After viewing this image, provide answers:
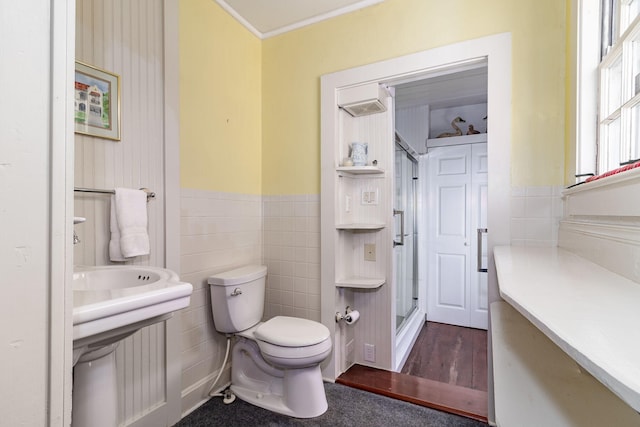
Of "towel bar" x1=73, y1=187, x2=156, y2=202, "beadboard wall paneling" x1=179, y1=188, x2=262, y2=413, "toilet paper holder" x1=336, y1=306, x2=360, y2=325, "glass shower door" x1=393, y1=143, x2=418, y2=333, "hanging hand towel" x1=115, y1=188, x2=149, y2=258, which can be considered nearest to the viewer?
"towel bar" x1=73, y1=187, x2=156, y2=202

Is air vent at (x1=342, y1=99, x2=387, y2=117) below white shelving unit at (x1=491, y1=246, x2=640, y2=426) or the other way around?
the other way around

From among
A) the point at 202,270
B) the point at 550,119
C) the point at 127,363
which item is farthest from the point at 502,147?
the point at 127,363

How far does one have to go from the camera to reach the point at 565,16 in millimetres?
1555

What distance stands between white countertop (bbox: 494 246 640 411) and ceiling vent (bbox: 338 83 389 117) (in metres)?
1.39

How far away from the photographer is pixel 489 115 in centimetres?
168

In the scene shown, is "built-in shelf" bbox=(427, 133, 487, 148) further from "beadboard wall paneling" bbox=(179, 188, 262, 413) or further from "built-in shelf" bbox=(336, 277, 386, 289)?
"beadboard wall paneling" bbox=(179, 188, 262, 413)

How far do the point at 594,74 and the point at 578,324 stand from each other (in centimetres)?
143

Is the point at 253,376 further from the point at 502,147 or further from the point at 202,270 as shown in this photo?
the point at 502,147

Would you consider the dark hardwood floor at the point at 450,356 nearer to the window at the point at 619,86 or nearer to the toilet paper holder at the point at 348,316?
the toilet paper holder at the point at 348,316

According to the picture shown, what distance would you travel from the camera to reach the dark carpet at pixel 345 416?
164 cm

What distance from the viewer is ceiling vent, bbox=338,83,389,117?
1983mm

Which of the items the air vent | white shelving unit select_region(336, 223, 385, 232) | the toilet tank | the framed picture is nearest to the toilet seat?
the toilet tank

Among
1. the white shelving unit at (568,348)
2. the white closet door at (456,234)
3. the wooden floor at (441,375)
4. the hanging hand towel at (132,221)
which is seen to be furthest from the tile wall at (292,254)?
the white closet door at (456,234)

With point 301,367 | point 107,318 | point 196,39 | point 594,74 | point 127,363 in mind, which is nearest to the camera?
point 107,318
